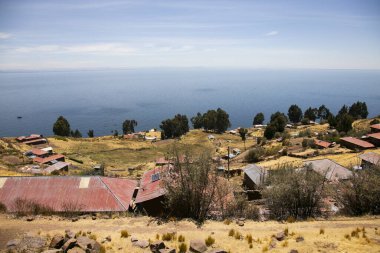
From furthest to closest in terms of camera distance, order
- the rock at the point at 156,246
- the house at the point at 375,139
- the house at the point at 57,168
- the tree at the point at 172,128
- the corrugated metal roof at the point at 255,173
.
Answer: the tree at the point at 172,128 → the house at the point at 375,139 → the house at the point at 57,168 → the corrugated metal roof at the point at 255,173 → the rock at the point at 156,246

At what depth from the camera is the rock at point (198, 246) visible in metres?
10.0

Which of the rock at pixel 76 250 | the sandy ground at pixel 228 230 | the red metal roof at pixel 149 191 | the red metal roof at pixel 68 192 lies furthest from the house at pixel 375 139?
the rock at pixel 76 250

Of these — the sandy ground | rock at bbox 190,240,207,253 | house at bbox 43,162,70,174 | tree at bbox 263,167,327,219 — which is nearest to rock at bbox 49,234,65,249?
the sandy ground

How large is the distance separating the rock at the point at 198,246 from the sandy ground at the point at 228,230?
0.57 m

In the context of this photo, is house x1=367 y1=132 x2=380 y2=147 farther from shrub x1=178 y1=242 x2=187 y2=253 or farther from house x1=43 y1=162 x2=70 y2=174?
house x1=43 y1=162 x2=70 y2=174

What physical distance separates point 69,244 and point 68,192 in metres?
8.64

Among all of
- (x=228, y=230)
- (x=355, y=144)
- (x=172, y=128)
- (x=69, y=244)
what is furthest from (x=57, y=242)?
(x=172, y=128)

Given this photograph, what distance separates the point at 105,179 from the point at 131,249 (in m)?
9.64

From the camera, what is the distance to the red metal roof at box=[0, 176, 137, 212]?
16562 mm

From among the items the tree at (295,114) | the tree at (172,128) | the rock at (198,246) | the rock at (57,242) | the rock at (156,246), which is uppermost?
the rock at (57,242)

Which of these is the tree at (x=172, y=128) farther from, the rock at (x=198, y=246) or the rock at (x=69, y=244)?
the rock at (x=69, y=244)

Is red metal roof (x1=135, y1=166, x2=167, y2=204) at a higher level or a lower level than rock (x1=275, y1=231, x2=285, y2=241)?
lower

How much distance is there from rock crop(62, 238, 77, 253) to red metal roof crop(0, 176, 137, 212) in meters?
6.50

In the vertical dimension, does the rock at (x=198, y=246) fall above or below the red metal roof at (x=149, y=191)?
above
